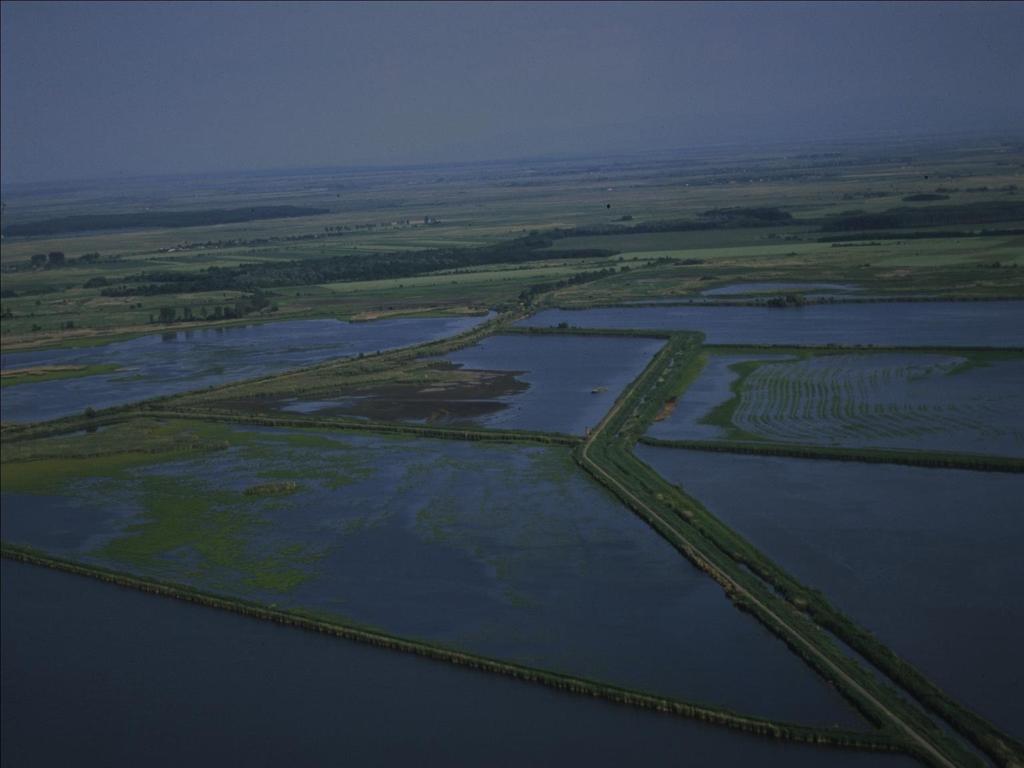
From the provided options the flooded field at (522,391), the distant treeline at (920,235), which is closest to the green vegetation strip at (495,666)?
the flooded field at (522,391)

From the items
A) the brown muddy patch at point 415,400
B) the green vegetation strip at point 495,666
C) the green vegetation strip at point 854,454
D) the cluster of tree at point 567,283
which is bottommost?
the green vegetation strip at point 495,666

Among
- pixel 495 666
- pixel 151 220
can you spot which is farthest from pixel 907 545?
pixel 151 220

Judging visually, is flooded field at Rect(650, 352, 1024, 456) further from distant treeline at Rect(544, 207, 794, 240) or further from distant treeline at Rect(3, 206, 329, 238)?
distant treeline at Rect(3, 206, 329, 238)

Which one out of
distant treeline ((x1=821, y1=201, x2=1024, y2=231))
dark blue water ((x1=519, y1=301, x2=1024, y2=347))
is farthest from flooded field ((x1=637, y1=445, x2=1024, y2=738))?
distant treeline ((x1=821, y1=201, x2=1024, y2=231))

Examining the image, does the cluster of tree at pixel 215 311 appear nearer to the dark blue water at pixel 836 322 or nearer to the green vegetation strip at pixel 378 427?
the dark blue water at pixel 836 322

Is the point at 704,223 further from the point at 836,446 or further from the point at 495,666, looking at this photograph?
the point at 495,666
